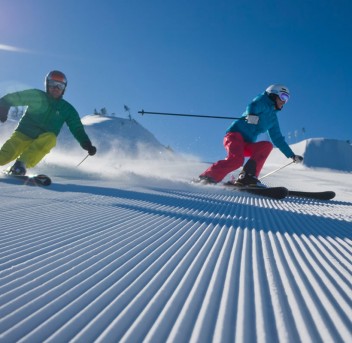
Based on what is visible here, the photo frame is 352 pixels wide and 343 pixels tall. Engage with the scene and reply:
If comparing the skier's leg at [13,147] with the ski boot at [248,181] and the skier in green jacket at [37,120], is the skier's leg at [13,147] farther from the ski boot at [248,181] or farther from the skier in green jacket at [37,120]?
the ski boot at [248,181]

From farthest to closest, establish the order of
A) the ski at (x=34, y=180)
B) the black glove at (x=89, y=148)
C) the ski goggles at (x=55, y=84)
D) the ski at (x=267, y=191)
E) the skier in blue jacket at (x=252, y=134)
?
the skier in blue jacket at (x=252, y=134) → the black glove at (x=89, y=148) → the ski goggles at (x=55, y=84) → the ski at (x=267, y=191) → the ski at (x=34, y=180)

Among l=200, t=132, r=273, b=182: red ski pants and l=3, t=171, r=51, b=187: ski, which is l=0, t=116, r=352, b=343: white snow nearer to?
l=3, t=171, r=51, b=187: ski

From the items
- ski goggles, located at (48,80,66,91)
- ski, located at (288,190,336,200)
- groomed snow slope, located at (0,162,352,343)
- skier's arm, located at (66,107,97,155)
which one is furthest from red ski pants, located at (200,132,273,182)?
groomed snow slope, located at (0,162,352,343)

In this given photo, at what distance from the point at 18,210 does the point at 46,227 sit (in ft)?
2.20

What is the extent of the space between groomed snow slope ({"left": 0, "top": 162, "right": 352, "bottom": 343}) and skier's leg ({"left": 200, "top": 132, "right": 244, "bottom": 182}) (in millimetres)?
3899

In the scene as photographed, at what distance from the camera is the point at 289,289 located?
1344 millimetres

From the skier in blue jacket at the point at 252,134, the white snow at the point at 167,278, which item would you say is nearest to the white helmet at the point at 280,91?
the skier in blue jacket at the point at 252,134

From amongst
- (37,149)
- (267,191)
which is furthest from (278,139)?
(37,149)

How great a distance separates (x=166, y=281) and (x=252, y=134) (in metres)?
5.90

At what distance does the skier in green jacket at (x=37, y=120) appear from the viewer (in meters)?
5.65

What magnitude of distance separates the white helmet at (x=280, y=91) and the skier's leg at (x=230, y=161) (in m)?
1.11

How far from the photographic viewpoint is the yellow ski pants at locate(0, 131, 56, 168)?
557 centimetres

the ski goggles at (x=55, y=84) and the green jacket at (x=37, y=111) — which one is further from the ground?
the ski goggles at (x=55, y=84)

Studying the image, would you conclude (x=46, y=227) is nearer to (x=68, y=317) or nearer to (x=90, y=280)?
(x=90, y=280)
